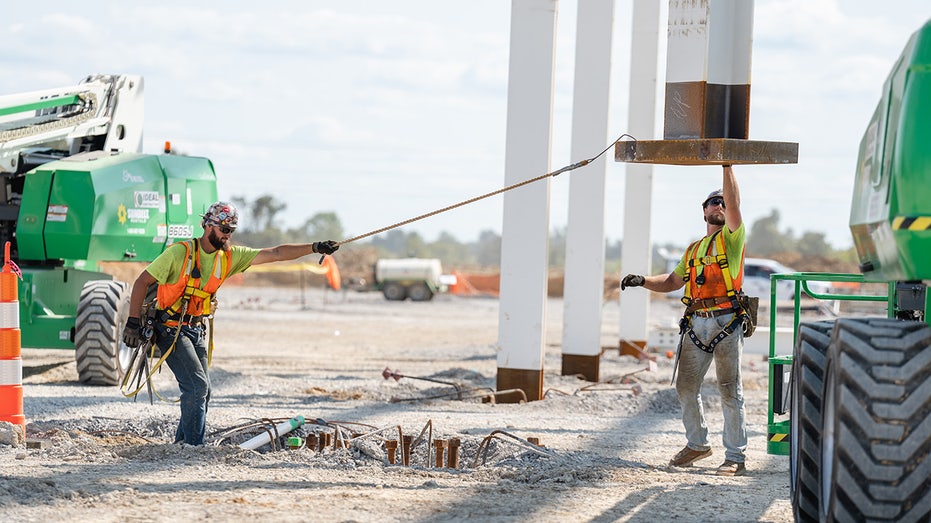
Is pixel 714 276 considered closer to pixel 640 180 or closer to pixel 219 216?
pixel 219 216

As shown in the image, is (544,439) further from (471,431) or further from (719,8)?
(719,8)

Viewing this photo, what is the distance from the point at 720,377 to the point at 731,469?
2.14ft

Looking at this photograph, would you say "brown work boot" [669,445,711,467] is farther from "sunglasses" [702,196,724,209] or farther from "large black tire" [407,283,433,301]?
"large black tire" [407,283,433,301]

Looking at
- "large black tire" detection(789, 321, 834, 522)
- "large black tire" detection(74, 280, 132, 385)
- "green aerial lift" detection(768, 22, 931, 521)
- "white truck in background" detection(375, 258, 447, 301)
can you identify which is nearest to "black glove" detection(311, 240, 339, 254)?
"large black tire" detection(789, 321, 834, 522)

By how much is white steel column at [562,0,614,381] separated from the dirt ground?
22.7 inches

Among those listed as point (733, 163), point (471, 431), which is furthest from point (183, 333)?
point (733, 163)

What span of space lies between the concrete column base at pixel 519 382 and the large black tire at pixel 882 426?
839cm

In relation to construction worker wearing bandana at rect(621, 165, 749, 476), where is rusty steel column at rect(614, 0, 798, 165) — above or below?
above

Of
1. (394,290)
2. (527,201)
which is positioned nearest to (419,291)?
(394,290)

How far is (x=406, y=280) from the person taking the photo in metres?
47.5

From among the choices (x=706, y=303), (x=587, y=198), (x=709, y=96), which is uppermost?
(x=709, y=96)

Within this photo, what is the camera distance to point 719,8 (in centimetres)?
986

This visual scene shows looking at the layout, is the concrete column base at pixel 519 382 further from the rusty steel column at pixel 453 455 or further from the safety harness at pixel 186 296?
the safety harness at pixel 186 296

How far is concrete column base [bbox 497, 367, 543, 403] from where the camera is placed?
46.3 ft
